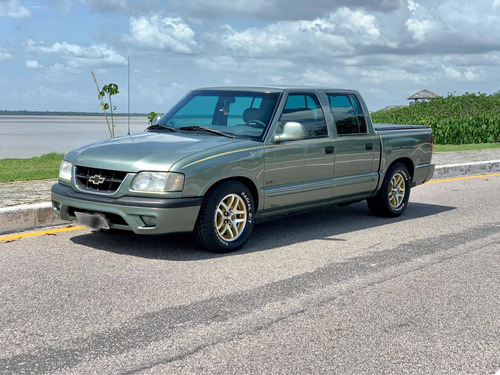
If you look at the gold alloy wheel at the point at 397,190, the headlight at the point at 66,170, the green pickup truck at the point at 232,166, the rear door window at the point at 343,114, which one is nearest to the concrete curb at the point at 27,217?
the green pickup truck at the point at 232,166

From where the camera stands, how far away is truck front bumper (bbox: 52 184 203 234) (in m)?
6.23

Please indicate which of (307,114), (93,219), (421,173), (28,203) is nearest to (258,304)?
(93,219)

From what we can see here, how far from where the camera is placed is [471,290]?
564 cm

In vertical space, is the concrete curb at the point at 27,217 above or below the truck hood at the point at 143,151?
below

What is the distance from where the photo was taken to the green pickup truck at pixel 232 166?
20.8 feet

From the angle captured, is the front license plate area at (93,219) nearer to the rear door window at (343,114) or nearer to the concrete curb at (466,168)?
the rear door window at (343,114)

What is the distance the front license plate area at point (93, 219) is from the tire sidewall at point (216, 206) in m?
0.95

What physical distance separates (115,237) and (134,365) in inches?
140

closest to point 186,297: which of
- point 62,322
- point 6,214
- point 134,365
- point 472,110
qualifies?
point 62,322

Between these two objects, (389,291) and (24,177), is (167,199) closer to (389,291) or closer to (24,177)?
(389,291)

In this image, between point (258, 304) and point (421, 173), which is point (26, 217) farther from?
point (421, 173)

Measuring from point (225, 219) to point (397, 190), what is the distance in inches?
132

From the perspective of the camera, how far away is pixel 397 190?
30.5 feet

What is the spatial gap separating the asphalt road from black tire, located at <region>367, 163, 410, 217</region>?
3.11ft
